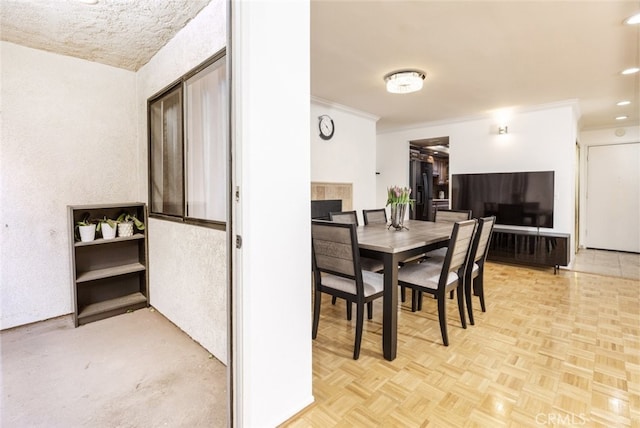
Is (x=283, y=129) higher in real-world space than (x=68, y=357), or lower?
higher

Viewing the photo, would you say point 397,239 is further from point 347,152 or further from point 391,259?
point 347,152

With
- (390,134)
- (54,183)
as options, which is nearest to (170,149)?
(54,183)

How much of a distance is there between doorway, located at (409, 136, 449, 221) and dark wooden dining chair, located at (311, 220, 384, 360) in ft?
14.3

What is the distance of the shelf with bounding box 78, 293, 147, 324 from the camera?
2.63 m

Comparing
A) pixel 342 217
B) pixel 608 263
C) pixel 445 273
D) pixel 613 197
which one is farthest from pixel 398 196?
pixel 613 197

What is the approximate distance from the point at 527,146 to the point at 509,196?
2.59 ft

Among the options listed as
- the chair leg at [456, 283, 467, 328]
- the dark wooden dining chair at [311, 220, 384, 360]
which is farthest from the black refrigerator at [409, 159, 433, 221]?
the dark wooden dining chair at [311, 220, 384, 360]

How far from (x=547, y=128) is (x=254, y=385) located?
5126mm

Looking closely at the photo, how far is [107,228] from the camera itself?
2727 millimetres

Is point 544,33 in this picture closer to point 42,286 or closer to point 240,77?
point 240,77

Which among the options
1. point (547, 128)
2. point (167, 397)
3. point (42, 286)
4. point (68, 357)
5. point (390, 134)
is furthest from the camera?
point (390, 134)

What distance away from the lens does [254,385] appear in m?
1.37

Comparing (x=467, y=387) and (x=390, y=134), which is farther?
(x=390, y=134)

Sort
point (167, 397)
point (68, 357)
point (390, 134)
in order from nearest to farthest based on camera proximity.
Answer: point (167, 397)
point (68, 357)
point (390, 134)
